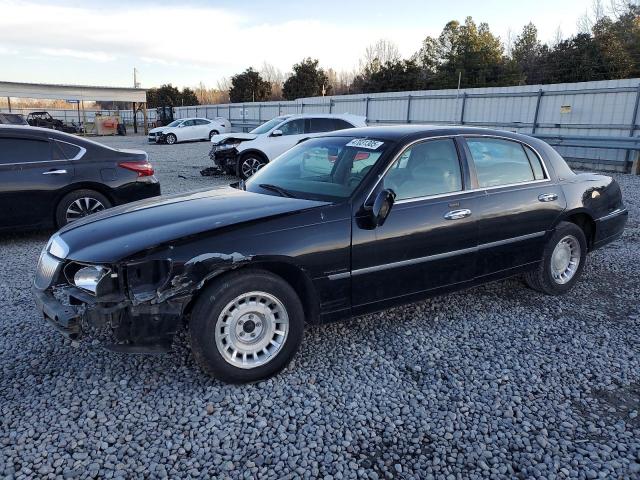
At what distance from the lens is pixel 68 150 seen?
21.9 ft

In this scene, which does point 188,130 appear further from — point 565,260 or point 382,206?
point 382,206

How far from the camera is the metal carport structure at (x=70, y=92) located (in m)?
37.2

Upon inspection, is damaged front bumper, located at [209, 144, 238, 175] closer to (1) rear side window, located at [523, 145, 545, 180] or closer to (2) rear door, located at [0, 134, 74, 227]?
(2) rear door, located at [0, 134, 74, 227]

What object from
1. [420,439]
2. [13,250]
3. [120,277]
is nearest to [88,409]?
A: [120,277]

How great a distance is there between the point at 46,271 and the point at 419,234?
2.57 m

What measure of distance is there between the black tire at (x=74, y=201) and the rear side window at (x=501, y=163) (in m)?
4.89

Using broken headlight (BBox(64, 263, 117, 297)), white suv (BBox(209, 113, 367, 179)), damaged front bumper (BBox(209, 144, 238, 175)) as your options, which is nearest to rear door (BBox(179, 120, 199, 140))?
white suv (BBox(209, 113, 367, 179))

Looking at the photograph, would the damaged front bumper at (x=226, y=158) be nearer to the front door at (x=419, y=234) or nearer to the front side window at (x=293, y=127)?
the front side window at (x=293, y=127)

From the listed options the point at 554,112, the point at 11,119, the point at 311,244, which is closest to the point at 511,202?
the point at 311,244

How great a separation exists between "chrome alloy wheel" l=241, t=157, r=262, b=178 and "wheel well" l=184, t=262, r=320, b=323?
9.68m

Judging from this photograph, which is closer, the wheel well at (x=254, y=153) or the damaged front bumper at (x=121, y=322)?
the damaged front bumper at (x=121, y=322)

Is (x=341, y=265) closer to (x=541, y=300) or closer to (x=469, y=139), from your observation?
(x=469, y=139)

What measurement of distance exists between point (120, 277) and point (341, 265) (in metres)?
1.38

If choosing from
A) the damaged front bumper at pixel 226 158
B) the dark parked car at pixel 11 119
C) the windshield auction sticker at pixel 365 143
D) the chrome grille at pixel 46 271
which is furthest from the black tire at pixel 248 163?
the dark parked car at pixel 11 119
